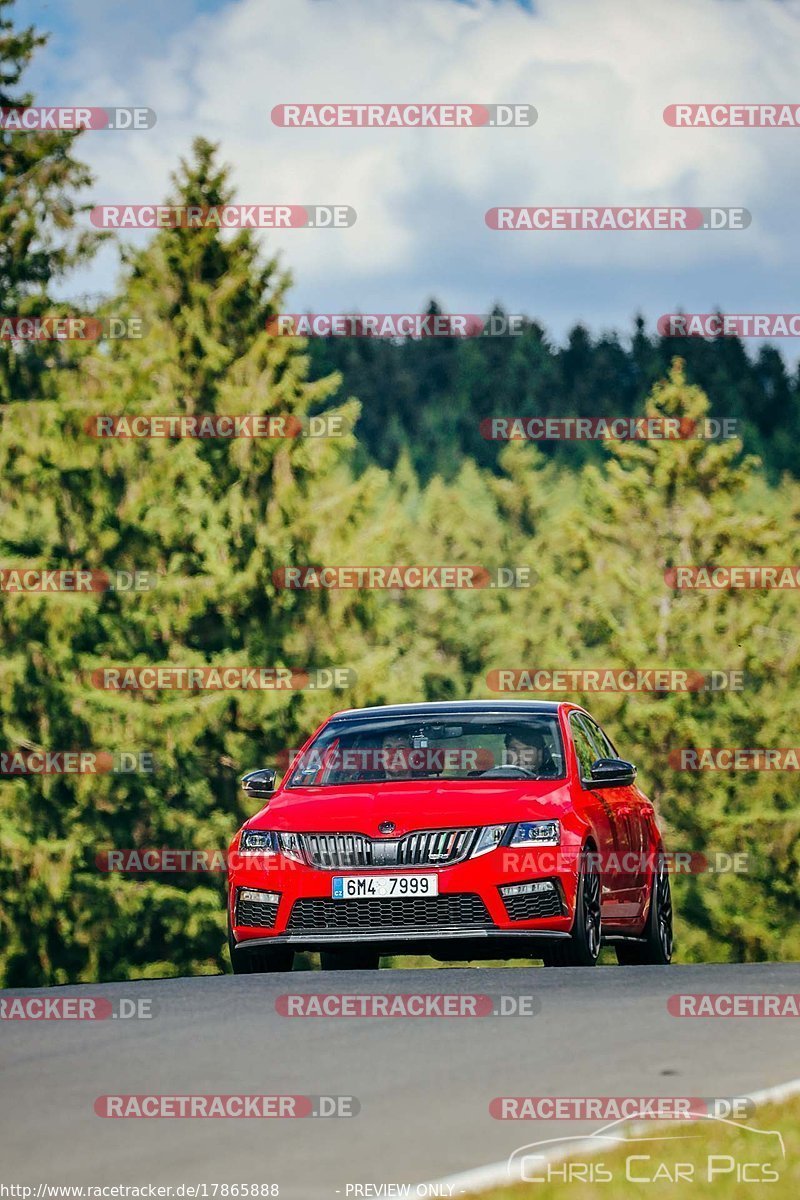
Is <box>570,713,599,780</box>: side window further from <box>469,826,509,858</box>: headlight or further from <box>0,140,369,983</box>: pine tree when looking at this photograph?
<box>0,140,369,983</box>: pine tree

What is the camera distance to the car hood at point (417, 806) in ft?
37.7

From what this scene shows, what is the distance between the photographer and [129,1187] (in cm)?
573

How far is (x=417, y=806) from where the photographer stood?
11594mm

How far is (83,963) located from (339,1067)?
92.3 ft

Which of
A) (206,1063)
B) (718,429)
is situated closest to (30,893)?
(718,429)

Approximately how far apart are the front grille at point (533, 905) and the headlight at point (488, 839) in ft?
0.96
